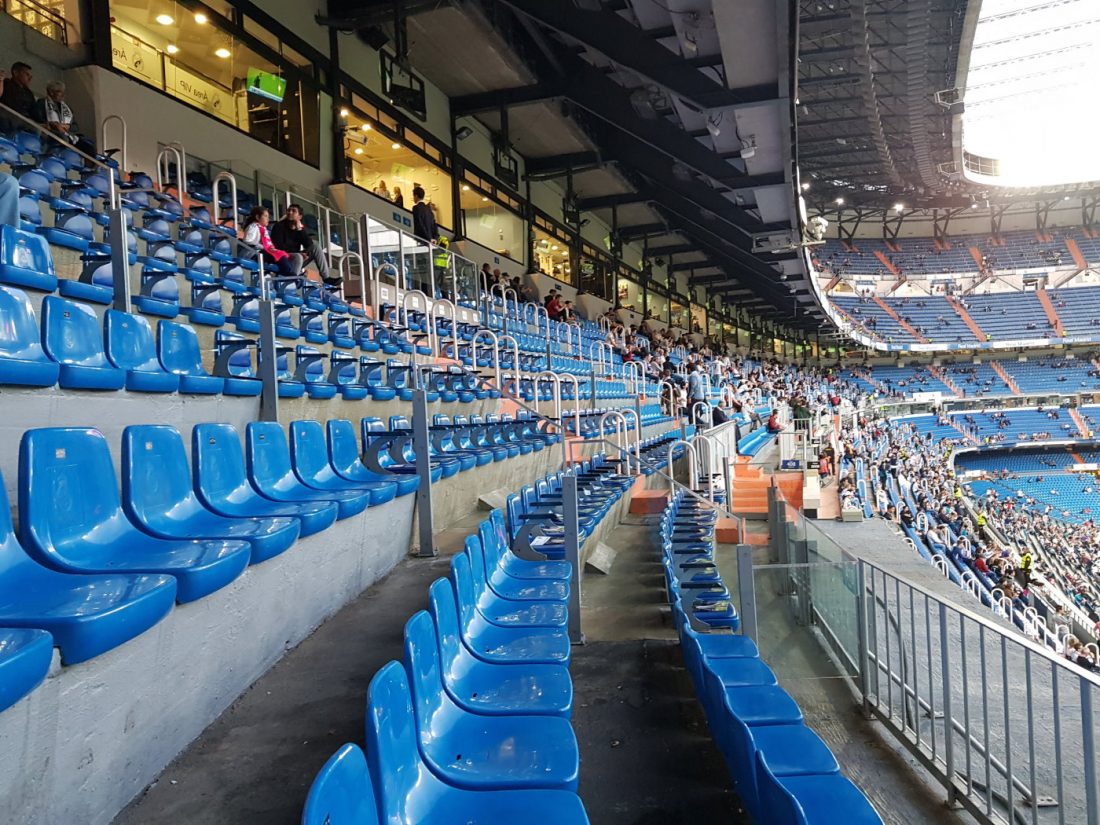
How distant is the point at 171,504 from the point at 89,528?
366 mm

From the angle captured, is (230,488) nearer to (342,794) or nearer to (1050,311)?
(342,794)

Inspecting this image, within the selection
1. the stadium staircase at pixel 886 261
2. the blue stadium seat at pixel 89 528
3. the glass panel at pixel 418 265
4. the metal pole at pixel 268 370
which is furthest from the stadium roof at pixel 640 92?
the stadium staircase at pixel 886 261

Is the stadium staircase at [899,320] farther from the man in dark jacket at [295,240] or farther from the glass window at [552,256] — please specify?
the man in dark jacket at [295,240]

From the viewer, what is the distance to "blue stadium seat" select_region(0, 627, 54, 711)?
1.07m

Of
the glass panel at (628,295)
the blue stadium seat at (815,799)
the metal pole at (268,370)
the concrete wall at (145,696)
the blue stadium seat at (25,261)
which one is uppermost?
the glass panel at (628,295)

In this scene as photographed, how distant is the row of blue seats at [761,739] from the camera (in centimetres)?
198

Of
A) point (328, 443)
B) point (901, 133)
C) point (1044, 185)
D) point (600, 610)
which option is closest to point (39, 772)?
point (328, 443)

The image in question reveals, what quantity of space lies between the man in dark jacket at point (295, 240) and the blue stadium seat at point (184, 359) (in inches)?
136

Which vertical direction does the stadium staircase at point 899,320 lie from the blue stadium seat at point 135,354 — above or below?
above

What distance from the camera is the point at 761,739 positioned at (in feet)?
8.02

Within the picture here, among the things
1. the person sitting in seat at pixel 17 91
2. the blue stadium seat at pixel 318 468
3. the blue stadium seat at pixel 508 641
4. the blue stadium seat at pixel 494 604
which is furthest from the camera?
the person sitting in seat at pixel 17 91

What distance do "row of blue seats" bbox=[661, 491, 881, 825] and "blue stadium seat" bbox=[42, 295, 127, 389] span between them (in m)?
2.39

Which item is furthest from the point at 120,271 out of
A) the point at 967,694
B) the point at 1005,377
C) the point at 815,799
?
the point at 1005,377

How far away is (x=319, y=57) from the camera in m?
9.84
